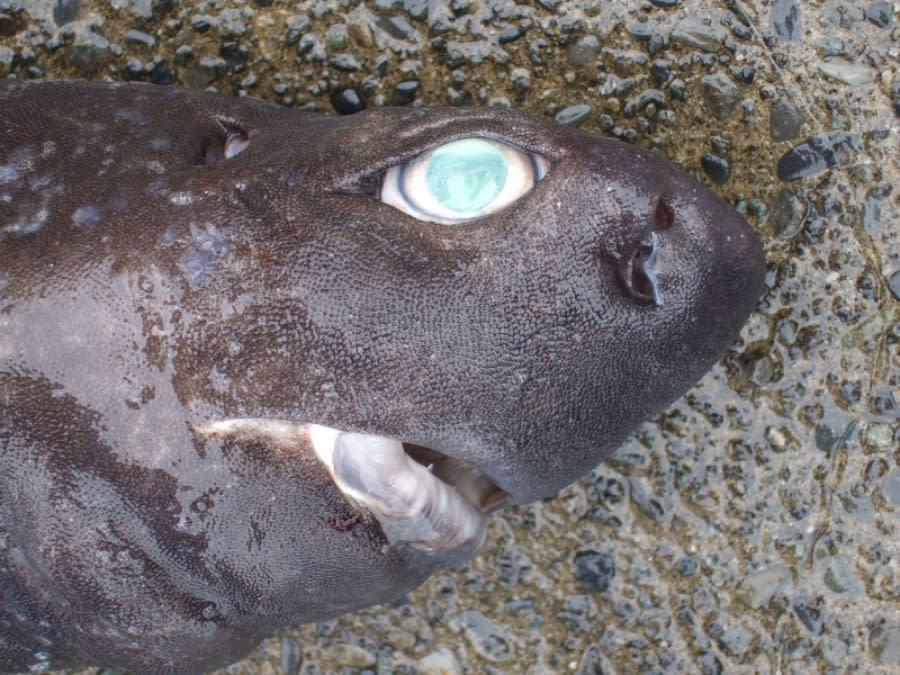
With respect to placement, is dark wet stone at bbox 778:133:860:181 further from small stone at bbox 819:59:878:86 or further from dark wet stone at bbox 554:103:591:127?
dark wet stone at bbox 554:103:591:127

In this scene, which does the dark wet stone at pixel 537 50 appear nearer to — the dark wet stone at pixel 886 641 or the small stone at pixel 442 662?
the small stone at pixel 442 662

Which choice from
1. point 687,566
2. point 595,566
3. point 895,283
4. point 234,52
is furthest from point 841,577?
point 234,52

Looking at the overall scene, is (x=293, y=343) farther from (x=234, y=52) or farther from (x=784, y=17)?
(x=784, y=17)

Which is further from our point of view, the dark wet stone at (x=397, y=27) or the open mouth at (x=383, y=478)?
the dark wet stone at (x=397, y=27)

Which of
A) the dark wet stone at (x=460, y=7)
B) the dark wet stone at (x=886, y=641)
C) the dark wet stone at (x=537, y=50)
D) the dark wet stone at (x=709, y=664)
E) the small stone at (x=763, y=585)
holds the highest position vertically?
the dark wet stone at (x=460, y=7)

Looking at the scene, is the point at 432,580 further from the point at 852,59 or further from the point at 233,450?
the point at 852,59

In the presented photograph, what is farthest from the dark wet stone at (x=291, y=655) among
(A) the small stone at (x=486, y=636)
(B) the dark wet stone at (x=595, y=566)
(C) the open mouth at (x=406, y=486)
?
(C) the open mouth at (x=406, y=486)
